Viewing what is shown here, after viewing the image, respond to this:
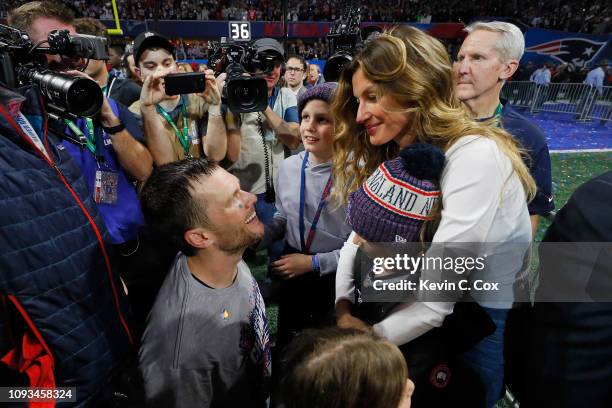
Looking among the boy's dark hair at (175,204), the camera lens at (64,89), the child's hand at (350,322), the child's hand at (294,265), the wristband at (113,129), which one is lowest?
the child's hand at (294,265)

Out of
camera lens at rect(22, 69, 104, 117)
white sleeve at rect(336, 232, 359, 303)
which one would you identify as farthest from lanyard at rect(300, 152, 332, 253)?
camera lens at rect(22, 69, 104, 117)

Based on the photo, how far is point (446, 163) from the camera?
1.14m

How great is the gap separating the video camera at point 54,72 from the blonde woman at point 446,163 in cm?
101

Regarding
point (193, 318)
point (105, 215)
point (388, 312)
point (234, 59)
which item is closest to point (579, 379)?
point (388, 312)

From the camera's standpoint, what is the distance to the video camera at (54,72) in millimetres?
1304

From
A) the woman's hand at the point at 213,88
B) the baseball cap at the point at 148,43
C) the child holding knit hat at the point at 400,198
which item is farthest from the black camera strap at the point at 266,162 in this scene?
the child holding knit hat at the point at 400,198

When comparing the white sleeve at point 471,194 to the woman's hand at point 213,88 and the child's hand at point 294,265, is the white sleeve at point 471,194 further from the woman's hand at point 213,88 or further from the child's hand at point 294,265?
the woman's hand at point 213,88

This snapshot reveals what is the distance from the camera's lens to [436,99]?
1.23 m

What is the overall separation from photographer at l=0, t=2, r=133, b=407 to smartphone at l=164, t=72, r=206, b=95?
2.51 ft

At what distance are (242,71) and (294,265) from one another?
1.23 m

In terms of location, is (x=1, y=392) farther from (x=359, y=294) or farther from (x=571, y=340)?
(x=571, y=340)

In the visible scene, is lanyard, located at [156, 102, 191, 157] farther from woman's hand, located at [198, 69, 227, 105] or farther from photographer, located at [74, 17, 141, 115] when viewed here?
photographer, located at [74, 17, 141, 115]

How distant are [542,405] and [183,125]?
2350 millimetres

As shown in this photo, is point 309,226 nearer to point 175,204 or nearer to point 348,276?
point 348,276
